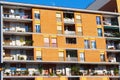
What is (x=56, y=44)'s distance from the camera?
74.4m

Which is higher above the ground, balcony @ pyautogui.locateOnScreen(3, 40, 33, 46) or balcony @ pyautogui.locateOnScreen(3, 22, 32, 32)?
balcony @ pyautogui.locateOnScreen(3, 22, 32, 32)

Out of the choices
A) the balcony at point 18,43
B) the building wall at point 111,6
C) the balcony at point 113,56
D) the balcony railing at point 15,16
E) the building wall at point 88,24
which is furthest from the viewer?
the building wall at point 111,6

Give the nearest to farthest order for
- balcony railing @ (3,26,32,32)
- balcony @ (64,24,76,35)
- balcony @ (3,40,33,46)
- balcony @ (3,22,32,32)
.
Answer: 1. balcony @ (3,40,33,46)
2. balcony railing @ (3,26,32,32)
3. balcony @ (3,22,32,32)
4. balcony @ (64,24,76,35)

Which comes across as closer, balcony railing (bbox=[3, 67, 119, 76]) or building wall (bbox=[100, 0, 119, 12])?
balcony railing (bbox=[3, 67, 119, 76])

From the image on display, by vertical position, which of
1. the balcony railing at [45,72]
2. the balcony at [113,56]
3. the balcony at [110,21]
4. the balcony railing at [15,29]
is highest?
the balcony at [110,21]

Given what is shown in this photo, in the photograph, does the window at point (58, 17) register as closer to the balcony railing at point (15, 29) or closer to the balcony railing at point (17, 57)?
the balcony railing at point (15, 29)

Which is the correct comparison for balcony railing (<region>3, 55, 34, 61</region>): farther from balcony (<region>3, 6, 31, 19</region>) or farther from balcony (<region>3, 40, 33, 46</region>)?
balcony (<region>3, 6, 31, 19</region>)

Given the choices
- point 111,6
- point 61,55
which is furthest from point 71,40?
point 111,6

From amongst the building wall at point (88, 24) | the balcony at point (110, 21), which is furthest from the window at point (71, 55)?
the balcony at point (110, 21)

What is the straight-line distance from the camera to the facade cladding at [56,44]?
234ft

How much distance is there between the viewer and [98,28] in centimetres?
7944

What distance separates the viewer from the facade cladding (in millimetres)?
71375

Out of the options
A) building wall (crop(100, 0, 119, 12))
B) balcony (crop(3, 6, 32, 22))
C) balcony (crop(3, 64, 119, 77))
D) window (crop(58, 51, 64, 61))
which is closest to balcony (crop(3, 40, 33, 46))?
balcony (crop(3, 6, 32, 22))

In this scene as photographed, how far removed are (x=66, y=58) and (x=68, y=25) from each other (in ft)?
24.4
